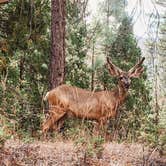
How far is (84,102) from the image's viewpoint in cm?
1230

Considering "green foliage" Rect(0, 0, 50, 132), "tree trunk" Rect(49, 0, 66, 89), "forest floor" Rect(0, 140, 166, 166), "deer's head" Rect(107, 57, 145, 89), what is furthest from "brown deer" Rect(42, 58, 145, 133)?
"forest floor" Rect(0, 140, 166, 166)

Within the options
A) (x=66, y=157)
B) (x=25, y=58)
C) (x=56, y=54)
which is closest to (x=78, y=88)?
(x=56, y=54)

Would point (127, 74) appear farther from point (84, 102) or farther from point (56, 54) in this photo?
point (56, 54)

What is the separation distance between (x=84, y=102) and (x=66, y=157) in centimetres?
599

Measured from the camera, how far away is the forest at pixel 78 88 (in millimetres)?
5828

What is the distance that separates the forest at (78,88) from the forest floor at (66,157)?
0.04 feet

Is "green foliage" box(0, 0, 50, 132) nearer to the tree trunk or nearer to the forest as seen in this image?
the forest

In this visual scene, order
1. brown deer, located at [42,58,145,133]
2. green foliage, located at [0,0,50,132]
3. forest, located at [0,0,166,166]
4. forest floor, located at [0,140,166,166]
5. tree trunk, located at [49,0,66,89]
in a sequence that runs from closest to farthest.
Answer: forest, located at [0,0,166,166] < forest floor, located at [0,140,166,166] < green foliage, located at [0,0,50,132] < brown deer, located at [42,58,145,133] < tree trunk, located at [49,0,66,89]

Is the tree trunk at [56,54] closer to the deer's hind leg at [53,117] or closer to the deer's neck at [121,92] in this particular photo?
the deer's hind leg at [53,117]

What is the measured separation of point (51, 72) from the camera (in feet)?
42.7

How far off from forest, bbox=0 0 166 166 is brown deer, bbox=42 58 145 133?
0.8 inches

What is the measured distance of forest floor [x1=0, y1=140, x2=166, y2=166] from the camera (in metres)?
5.98

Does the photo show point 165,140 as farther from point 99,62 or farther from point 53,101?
point 99,62

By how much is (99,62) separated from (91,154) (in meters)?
12.1
